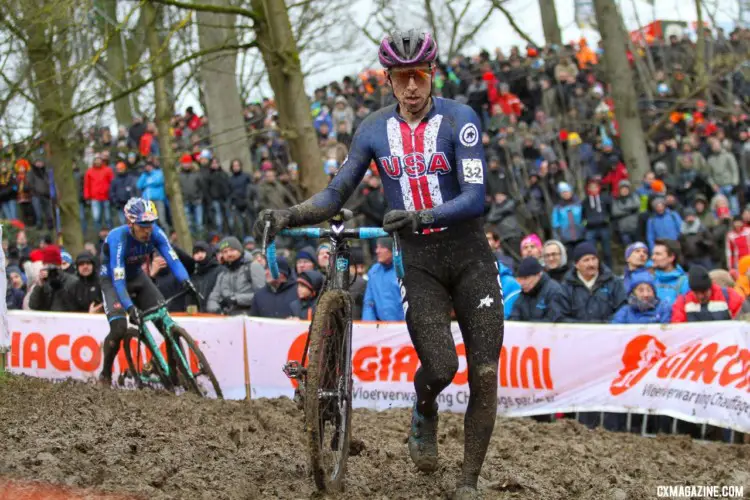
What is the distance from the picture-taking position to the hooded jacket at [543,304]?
1156cm

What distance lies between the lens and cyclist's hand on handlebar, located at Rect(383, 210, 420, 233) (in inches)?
225

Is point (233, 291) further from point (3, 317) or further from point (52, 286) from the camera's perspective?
point (3, 317)

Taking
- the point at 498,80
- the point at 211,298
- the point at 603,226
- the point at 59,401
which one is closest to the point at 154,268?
the point at 211,298

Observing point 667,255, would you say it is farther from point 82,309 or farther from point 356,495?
point 82,309

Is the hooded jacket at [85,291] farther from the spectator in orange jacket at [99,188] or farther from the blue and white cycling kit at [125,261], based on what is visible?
the spectator in orange jacket at [99,188]

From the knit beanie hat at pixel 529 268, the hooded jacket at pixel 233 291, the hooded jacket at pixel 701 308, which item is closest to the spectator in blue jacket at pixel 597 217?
the hooded jacket at pixel 233 291

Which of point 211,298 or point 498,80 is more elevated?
point 498,80

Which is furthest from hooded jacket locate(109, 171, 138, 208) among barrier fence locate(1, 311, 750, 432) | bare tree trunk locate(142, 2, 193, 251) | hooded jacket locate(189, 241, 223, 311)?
barrier fence locate(1, 311, 750, 432)

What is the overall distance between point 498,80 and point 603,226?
5.55 m

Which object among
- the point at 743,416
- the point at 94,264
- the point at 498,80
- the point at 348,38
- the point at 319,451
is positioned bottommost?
the point at 743,416

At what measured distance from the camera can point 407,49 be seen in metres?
6.15

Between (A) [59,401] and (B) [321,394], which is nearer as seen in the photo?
(B) [321,394]

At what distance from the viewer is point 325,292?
6.33 m

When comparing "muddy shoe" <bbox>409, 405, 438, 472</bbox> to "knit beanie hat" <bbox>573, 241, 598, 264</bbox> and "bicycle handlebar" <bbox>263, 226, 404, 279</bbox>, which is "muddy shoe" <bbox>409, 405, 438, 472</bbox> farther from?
"knit beanie hat" <bbox>573, 241, 598, 264</bbox>
